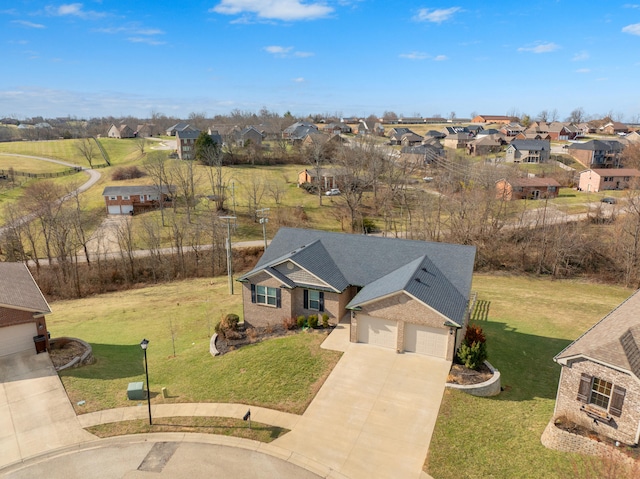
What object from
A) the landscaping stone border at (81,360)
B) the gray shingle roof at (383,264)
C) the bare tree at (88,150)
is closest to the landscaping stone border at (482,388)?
the gray shingle roof at (383,264)

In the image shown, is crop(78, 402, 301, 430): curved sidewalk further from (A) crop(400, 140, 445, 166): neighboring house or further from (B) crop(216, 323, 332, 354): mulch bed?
(A) crop(400, 140, 445, 166): neighboring house

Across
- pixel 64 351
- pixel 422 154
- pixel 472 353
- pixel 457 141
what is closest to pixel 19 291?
pixel 64 351

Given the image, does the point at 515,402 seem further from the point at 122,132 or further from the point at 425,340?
the point at 122,132

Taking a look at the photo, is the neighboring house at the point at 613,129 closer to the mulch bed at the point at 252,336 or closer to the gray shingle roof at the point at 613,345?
the gray shingle roof at the point at 613,345

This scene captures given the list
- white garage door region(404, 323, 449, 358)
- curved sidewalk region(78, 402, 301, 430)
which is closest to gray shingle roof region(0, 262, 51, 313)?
curved sidewalk region(78, 402, 301, 430)

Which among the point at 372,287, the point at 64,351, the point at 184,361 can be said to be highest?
the point at 372,287
